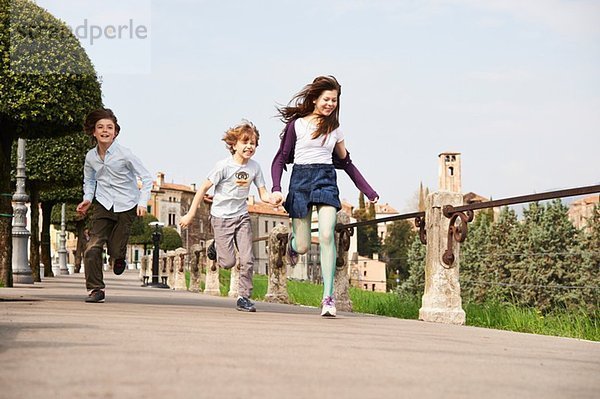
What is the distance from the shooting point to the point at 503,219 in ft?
274

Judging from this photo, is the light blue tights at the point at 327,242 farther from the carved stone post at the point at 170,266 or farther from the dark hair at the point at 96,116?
the carved stone post at the point at 170,266

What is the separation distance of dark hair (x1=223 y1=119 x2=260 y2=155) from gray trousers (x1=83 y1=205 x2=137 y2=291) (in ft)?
4.43

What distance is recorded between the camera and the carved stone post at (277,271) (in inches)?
535

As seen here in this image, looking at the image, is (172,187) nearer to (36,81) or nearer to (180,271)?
(180,271)

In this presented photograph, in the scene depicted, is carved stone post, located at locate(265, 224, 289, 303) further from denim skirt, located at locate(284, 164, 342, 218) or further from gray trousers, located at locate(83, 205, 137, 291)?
denim skirt, located at locate(284, 164, 342, 218)

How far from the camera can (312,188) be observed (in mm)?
7449

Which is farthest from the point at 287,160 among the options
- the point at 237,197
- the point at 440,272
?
the point at 440,272

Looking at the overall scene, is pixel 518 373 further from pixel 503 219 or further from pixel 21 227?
pixel 503 219

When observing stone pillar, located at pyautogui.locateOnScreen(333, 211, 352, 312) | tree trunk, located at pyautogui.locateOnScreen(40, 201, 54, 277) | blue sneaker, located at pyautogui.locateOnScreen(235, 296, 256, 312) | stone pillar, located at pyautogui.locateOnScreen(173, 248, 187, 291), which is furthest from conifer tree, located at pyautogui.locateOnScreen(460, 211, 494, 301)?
blue sneaker, located at pyautogui.locateOnScreen(235, 296, 256, 312)

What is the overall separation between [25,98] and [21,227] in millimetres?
8799

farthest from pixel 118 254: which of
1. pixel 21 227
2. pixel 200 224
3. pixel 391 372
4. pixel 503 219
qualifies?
pixel 200 224

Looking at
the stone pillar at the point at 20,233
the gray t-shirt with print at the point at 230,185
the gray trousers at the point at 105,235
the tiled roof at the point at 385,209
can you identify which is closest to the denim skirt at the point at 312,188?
the gray t-shirt with print at the point at 230,185

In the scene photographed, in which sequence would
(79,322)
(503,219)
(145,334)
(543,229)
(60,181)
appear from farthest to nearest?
1. (503,219)
2. (543,229)
3. (60,181)
4. (79,322)
5. (145,334)

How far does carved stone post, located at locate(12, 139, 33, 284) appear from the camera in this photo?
60.4ft
